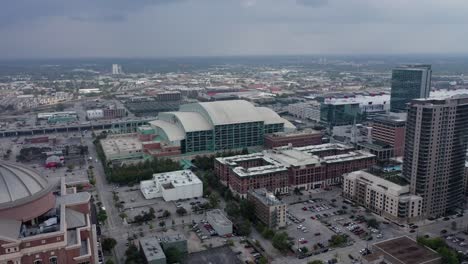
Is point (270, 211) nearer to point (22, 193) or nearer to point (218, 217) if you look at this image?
point (218, 217)

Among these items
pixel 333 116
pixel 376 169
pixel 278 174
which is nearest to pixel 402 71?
pixel 333 116

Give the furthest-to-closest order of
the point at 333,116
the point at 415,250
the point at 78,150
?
the point at 333,116 < the point at 78,150 < the point at 415,250

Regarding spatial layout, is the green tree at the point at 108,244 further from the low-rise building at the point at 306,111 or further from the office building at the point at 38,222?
the low-rise building at the point at 306,111

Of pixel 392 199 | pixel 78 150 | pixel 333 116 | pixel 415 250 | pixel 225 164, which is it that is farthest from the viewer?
pixel 333 116

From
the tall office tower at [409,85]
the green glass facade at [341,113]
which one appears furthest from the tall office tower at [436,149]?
the tall office tower at [409,85]

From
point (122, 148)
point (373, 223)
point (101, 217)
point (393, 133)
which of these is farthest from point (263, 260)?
point (122, 148)

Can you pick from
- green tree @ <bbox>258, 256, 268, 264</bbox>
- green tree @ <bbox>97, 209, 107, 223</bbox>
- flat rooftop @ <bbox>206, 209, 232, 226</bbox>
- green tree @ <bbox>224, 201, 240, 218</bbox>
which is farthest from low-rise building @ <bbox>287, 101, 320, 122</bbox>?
green tree @ <bbox>258, 256, 268, 264</bbox>

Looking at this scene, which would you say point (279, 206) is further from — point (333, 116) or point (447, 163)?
point (333, 116)
